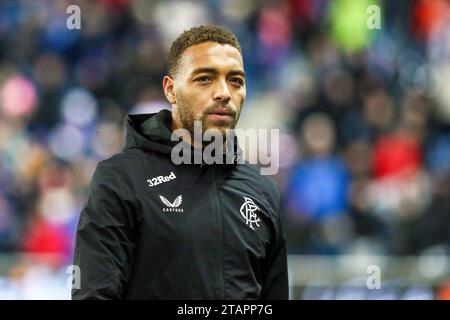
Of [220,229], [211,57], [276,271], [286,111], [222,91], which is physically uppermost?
[286,111]

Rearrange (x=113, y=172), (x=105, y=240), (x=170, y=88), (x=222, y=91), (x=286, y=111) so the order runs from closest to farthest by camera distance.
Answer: (x=105, y=240) < (x=113, y=172) < (x=222, y=91) < (x=170, y=88) < (x=286, y=111)

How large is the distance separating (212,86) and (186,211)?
482 mm

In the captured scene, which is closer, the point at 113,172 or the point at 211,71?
the point at 113,172

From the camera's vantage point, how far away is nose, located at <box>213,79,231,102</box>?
3.44 meters

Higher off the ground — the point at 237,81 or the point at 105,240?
the point at 237,81

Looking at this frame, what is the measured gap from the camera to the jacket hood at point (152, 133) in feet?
11.3

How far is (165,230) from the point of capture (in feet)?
10.6

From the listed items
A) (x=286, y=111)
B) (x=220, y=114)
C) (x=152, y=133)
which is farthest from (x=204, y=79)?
(x=286, y=111)

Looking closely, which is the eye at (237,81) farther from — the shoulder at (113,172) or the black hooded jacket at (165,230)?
the shoulder at (113,172)

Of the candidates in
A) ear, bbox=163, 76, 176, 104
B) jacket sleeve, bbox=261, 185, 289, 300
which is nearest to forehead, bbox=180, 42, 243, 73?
ear, bbox=163, 76, 176, 104

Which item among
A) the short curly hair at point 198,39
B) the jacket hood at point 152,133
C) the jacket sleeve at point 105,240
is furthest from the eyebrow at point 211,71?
the jacket sleeve at point 105,240

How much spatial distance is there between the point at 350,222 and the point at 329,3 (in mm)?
3102

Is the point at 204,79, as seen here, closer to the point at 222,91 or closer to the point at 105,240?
the point at 222,91

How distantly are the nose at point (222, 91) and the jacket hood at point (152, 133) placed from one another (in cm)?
21
